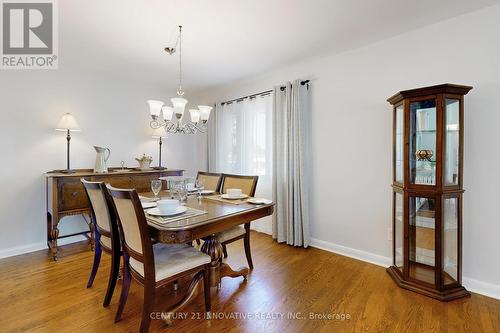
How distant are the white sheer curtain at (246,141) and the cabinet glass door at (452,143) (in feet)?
6.67

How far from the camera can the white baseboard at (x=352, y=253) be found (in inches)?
104

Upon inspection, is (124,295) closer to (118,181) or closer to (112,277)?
(112,277)

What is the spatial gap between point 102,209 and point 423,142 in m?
2.66

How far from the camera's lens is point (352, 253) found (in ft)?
9.40

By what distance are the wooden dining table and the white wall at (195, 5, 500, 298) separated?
3.95ft

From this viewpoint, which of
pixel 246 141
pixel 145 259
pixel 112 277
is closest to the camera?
pixel 145 259

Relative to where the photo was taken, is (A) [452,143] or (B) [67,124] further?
(B) [67,124]

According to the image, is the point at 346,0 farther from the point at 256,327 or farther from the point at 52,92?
the point at 52,92

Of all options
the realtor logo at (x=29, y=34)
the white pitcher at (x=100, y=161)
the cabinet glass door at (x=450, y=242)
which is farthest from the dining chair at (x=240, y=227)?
the realtor logo at (x=29, y=34)

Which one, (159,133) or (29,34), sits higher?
(29,34)

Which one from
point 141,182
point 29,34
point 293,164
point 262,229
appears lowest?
point 262,229

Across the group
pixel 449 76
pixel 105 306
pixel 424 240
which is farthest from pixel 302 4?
pixel 105 306

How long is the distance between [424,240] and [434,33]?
6.07ft

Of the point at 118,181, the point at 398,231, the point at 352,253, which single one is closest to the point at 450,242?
the point at 398,231
